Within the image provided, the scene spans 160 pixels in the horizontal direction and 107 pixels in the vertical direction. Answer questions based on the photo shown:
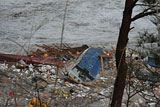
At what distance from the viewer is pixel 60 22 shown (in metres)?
11.5

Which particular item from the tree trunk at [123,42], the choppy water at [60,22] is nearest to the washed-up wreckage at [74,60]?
the choppy water at [60,22]

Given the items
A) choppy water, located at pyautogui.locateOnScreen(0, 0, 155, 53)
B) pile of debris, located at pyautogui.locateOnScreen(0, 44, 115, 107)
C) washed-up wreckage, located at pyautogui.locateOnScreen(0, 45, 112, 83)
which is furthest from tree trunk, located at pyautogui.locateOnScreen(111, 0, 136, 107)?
choppy water, located at pyautogui.locateOnScreen(0, 0, 155, 53)

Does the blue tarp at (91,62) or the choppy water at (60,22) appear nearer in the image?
the blue tarp at (91,62)

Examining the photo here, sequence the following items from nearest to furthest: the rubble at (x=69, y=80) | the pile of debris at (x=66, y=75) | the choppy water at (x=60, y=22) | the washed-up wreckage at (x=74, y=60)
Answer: the rubble at (x=69, y=80) < the pile of debris at (x=66, y=75) < the washed-up wreckage at (x=74, y=60) < the choppy water at (x=60, y=22)

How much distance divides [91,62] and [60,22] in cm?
476

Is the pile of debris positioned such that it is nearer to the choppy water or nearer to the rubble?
the rubble

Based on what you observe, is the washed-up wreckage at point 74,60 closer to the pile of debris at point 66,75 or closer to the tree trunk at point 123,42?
the pile of debris at point 66,75

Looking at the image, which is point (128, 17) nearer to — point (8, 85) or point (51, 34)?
point (8, 85)

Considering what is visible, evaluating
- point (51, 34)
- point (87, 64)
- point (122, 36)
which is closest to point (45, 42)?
point (51, 34)

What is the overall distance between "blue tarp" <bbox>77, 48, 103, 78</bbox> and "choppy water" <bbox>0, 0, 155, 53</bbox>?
6.82 feet

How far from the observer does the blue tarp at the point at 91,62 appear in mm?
6977

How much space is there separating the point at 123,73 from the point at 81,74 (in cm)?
344

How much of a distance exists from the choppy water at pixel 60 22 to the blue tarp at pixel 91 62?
6.82 feet

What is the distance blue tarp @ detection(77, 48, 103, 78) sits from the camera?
6.98 metres
